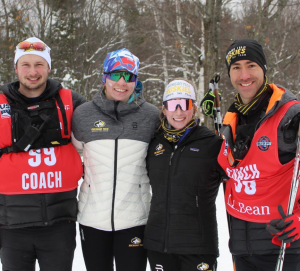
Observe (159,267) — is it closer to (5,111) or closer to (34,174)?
(34,174)

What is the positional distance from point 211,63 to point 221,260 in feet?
18.6

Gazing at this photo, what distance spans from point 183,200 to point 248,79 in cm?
100

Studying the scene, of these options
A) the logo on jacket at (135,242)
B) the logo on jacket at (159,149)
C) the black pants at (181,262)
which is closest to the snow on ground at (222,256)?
the logo on jacket at (135,242)

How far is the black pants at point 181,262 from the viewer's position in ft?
7.73

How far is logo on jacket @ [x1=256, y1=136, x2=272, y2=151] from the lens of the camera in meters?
1.99

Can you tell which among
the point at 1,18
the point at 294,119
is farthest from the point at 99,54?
the point at 294,119

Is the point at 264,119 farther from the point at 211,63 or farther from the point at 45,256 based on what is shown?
the point at 211,63

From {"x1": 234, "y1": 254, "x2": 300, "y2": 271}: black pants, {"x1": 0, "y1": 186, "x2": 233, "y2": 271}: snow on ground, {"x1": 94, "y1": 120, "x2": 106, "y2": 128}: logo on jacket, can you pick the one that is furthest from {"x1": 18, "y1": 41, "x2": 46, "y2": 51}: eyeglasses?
{"x1": 0, "y1": 186, "x2": 233, "y2": 271}: snow on ground

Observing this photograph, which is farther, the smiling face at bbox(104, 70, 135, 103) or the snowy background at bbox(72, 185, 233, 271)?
the snowy background at bbox(72, 185, 233, 271)

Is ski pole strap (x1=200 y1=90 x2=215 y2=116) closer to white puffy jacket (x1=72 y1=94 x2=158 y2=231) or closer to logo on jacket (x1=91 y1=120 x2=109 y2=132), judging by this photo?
white puffy jacket (x1=72 y1=94 x2=158 y2=231)

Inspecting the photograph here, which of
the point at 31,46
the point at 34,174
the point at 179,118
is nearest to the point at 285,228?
the point at 179,118

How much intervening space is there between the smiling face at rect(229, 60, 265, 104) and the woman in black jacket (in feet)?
1.53

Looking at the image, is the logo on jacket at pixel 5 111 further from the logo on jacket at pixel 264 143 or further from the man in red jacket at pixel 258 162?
the logo on jacket at pixel 264 143

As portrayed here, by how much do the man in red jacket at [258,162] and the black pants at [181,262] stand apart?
220 millimetres
